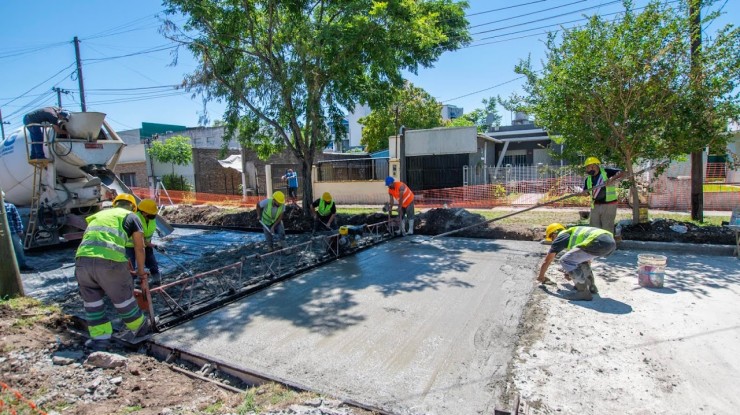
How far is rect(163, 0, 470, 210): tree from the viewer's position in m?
9.05

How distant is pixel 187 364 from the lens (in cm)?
381

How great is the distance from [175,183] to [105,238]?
67.2ft

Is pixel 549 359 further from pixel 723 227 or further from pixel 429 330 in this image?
pixel 723 227

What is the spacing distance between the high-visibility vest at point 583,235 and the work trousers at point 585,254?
4cm

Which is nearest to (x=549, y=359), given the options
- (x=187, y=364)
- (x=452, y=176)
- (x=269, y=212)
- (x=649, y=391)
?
(x=649, y=391)

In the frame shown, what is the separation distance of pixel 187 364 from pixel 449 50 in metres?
12.5

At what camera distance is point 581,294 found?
503 cm

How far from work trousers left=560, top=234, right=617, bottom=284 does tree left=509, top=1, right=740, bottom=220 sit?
12.8 ft

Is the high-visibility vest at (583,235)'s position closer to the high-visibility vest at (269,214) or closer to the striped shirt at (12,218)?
the high-visibility vest at (269,214)

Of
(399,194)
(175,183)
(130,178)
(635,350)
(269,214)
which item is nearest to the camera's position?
(635,350)

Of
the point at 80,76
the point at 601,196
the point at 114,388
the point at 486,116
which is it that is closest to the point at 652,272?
the point at 601,196

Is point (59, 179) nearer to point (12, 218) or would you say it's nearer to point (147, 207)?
point (12, 218)

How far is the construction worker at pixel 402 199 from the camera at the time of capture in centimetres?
910

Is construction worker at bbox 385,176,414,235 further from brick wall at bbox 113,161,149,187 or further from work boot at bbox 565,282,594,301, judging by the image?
brick wall at bbox 113,161,149,187
